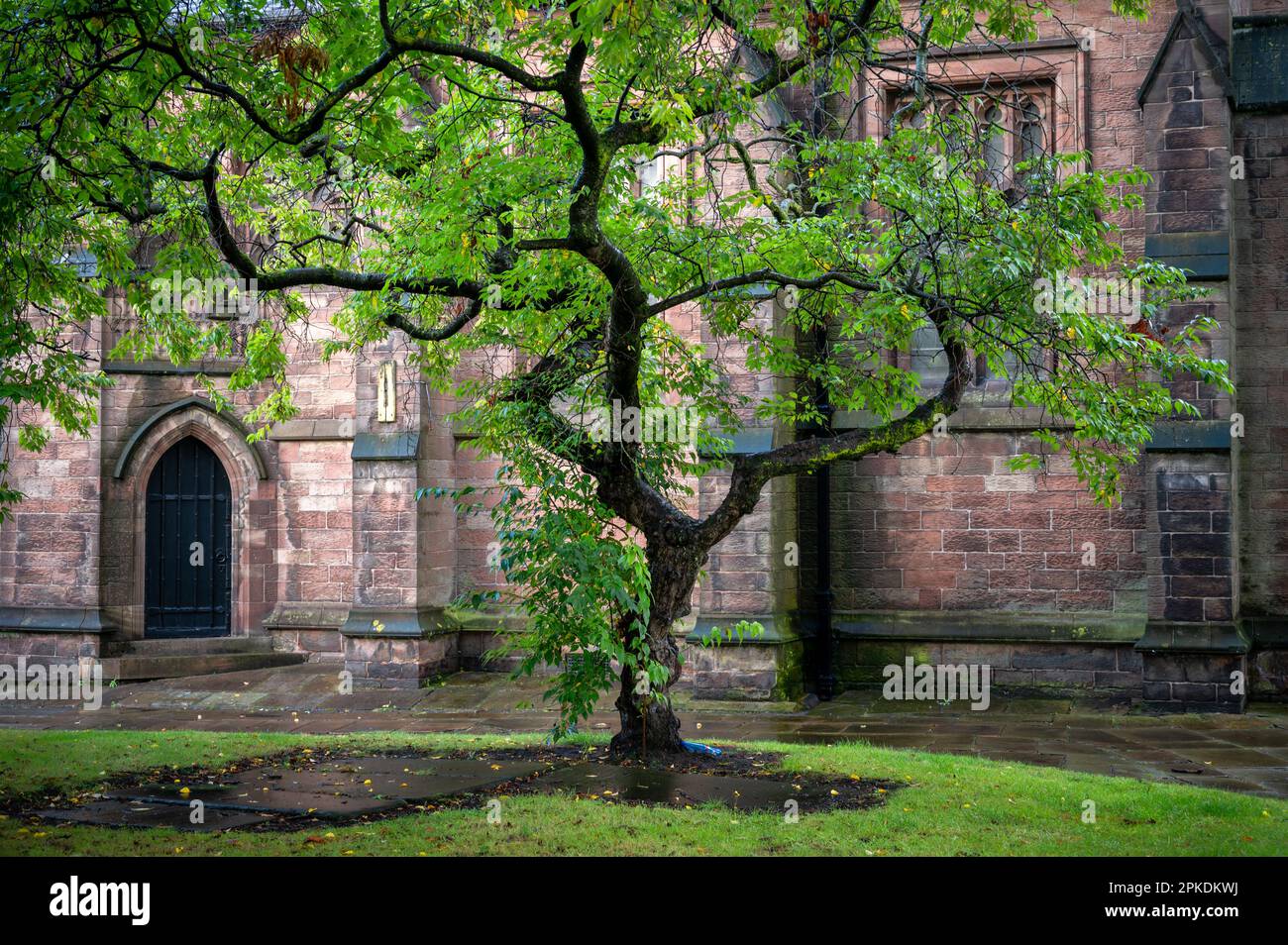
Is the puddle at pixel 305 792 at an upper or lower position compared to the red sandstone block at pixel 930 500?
lower

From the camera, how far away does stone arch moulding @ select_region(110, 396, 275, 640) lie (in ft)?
55.2

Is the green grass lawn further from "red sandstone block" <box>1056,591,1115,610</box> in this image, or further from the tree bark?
"red sandstone block" <box>1056,591,1115,610</box>

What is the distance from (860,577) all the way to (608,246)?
812 centimetres

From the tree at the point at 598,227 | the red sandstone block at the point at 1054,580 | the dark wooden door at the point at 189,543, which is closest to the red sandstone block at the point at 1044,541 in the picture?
the red sandstone block at the point at 1054,580

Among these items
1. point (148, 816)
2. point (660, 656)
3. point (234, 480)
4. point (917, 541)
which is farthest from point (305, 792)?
point (234, 480)

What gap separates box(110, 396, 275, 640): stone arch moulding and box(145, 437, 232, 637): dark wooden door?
156mm

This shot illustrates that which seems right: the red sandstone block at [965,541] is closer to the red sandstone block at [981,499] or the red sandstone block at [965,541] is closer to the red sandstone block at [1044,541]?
the red sandstone block at [981,499]

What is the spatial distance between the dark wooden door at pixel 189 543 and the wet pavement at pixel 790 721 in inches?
47.3

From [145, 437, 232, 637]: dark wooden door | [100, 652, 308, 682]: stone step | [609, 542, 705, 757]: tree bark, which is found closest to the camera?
[609, 542, 705, 757]: tree bark

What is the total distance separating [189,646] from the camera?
16.7 meters

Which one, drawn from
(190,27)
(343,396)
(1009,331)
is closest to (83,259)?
(343,396)

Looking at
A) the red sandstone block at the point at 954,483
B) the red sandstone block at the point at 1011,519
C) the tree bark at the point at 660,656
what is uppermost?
the red sandstone block at the point at 954,483

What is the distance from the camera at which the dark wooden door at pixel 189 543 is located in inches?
671

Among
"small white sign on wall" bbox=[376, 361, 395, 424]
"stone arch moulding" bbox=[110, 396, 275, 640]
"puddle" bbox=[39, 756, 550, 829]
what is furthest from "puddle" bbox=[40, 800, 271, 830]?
"stone arch moulding" bbox=[110, 396, 275, 640]
